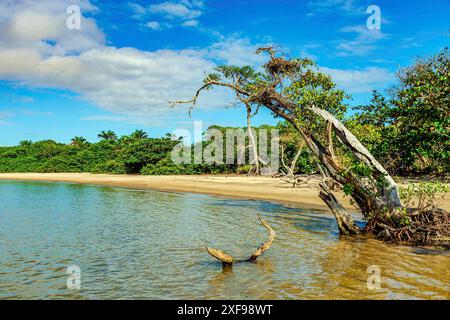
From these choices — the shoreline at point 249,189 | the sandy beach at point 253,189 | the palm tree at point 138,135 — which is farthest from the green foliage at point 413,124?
the palm tree at point 138,135

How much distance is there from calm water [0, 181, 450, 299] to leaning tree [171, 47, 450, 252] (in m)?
0.83

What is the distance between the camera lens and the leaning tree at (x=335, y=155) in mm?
12039

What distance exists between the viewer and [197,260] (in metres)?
10.5

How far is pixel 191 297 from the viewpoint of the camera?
7.78 m

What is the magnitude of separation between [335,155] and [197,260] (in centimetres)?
643

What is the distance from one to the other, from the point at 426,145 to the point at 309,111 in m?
3.87

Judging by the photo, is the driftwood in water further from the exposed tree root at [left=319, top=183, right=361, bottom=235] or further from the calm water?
the exposed tree root at [left=319, top=183, right=361, bottom=235]

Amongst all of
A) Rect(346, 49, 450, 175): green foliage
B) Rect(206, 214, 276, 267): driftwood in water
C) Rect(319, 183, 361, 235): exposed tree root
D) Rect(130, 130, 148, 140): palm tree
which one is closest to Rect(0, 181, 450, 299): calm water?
Rect(206, 214, 276, 267): driftwood in water

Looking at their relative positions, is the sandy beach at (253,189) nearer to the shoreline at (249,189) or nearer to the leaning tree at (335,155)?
the shoreline at (249,189)

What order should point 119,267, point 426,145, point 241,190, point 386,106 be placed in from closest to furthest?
1. point 119,267
2. point 426,145
3. point 386,106
4. point 241,190

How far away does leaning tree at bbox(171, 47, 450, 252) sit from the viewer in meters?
12.0

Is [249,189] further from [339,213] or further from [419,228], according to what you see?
[419,228]
